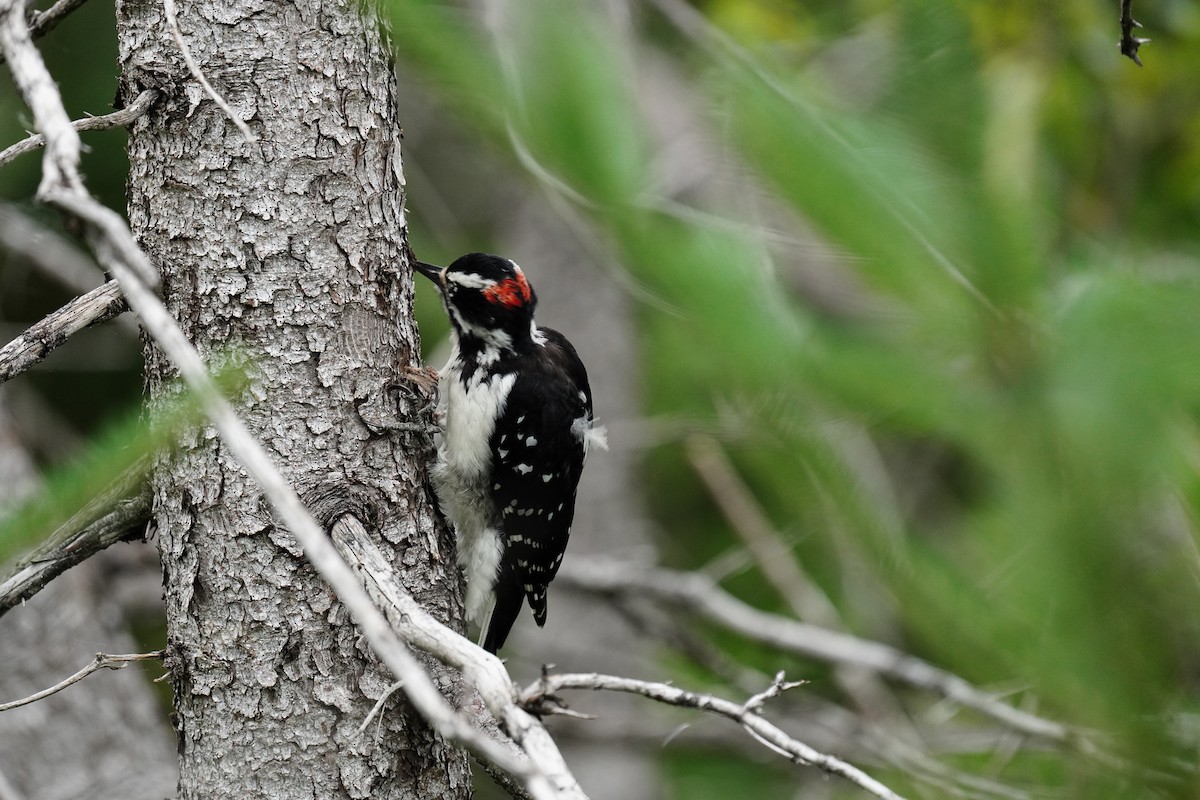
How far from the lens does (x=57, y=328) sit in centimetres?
196

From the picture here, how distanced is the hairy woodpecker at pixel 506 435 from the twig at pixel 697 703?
1589 millimetres

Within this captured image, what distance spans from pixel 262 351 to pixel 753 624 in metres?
2.66

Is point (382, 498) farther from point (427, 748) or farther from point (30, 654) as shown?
point (30, 654)

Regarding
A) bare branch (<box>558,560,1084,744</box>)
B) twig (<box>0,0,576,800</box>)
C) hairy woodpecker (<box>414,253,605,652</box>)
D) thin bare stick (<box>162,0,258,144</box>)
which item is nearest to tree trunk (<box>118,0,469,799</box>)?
thin bare stick (<box>162,0,258,144</box>)

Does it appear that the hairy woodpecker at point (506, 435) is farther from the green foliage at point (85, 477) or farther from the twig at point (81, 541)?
the green foliage at point (85, 477)

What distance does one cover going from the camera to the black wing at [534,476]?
142 inches

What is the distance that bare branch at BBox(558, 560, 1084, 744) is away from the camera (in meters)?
3.77

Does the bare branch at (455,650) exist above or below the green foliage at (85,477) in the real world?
below

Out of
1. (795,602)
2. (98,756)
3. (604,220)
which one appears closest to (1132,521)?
(604,220)

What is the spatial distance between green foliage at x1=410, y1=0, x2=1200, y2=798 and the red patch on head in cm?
256

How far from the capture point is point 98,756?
13.0 feet

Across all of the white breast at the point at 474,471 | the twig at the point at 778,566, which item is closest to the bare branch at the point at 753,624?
the twig at the point at 778,566

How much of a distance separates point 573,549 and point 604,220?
567 cm

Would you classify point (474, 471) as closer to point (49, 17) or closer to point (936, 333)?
point (49, 17)
